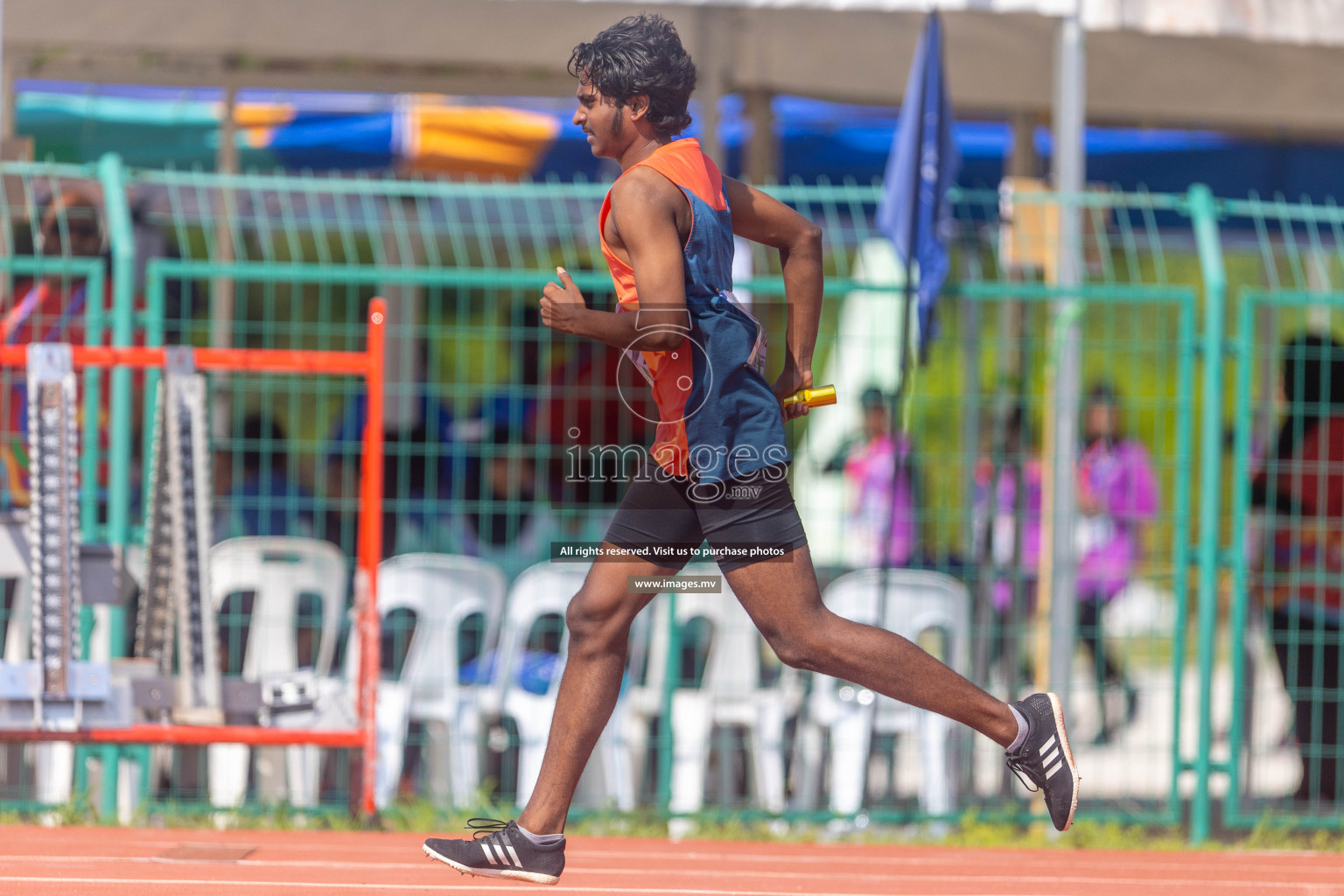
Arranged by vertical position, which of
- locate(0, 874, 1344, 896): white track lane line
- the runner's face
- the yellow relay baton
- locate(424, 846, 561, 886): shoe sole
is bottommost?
locate(0, 874, 1344, 896): white track lane line

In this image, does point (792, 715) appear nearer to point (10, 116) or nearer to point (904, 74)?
point (904, 74)

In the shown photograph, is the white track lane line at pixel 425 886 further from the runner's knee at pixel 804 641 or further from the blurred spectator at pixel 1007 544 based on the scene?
the blurred spectator at pixel 1007 544

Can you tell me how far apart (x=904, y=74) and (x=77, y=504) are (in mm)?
4966

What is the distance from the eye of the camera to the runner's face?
3643mm

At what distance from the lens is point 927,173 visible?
571 cm

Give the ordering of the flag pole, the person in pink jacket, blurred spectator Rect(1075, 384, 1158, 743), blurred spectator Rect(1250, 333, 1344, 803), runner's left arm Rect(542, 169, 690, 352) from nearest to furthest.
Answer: runner's left arm Rect(542, 169, 690, 352), the flag pole, blurred spectator Rect(1250, 333, 1344, 803), the person in pink jacket, blurred spectator Rect(1075, 384, 1158, 743)

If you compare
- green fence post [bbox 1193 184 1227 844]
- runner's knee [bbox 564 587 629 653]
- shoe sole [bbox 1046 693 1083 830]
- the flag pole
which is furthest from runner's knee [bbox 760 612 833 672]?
green fence post [bbox 1193 184 1227 844]

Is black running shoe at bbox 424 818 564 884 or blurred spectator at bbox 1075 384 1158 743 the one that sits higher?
blurred spectator at bbox 1075 384 1158 743

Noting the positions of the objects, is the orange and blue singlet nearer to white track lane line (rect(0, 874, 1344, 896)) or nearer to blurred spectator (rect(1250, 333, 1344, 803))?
white track lane line (rect(0, 874, 1344, 896))

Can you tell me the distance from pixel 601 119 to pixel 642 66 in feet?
0.51

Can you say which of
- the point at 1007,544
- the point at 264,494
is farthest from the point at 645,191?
the point at 1007,544

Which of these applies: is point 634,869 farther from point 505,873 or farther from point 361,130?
point 361,130

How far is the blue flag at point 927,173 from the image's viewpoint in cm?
570

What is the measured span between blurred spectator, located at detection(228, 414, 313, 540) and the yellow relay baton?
2744 millimetres
